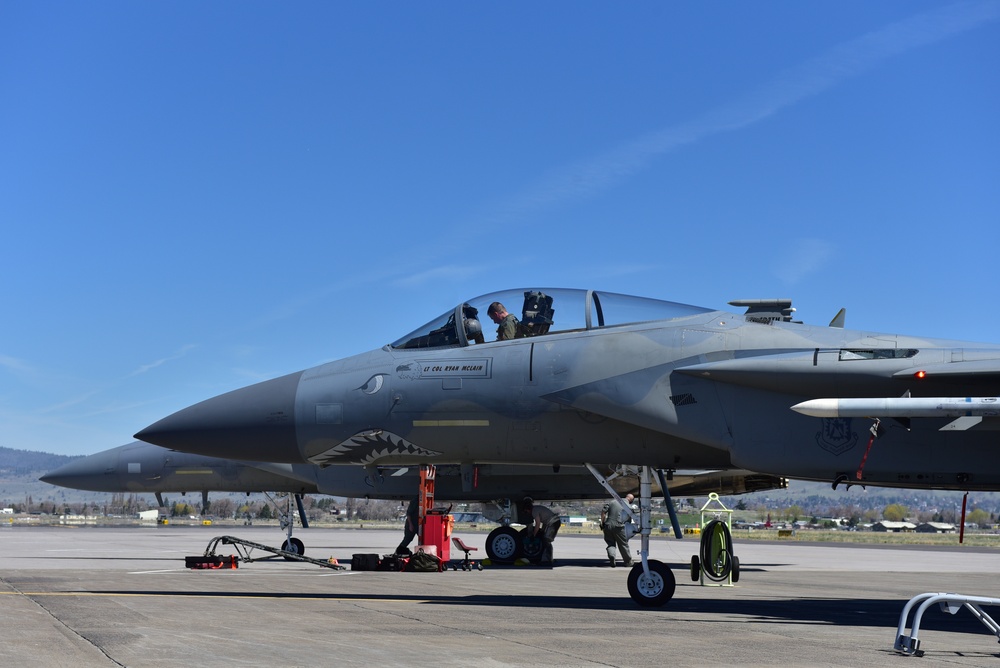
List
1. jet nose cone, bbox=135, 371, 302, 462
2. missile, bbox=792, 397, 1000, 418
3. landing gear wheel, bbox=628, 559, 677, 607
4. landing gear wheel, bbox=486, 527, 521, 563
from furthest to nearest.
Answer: landing gear wheel, bbox=486, 527, 521, 563, jet nose cone, bbox=135, 371, 302, 462, landing gear wheel, bbox=628, 559, 677, 607, missile, bbox=792, 397, 1000, 418

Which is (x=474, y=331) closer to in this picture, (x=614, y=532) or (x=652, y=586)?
(x=652, y=586)

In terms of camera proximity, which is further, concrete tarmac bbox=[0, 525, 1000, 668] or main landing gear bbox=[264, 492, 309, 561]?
main landing gear bbox=[264, 492, 309, 561]

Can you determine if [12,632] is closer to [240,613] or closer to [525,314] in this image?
[240,613]

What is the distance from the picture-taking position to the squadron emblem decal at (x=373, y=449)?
12570 millimetres

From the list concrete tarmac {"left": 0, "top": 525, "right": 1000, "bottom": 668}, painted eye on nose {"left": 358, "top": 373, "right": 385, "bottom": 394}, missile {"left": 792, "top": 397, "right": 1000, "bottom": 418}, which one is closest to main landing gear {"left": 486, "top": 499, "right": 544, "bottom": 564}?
concrete tarmac {"left": 0, "top": 525, "right": 1000, "bottom": 668}

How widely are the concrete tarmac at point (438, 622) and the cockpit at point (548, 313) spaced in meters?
3.18

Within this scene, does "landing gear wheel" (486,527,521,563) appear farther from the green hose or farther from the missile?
the missile

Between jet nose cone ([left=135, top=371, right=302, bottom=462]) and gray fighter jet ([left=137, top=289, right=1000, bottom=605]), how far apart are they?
0.02 m

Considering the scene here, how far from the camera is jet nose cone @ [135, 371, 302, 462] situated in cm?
1281

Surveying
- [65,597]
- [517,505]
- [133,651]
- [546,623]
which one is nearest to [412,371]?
[546,623]

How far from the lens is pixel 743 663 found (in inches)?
286

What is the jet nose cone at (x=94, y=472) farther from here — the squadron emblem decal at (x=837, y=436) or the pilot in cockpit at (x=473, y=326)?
the squadron emblem decal at (x=837, y=436)

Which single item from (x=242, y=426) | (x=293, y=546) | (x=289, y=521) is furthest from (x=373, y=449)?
(x=289, y=521)

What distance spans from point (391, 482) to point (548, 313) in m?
13.1
